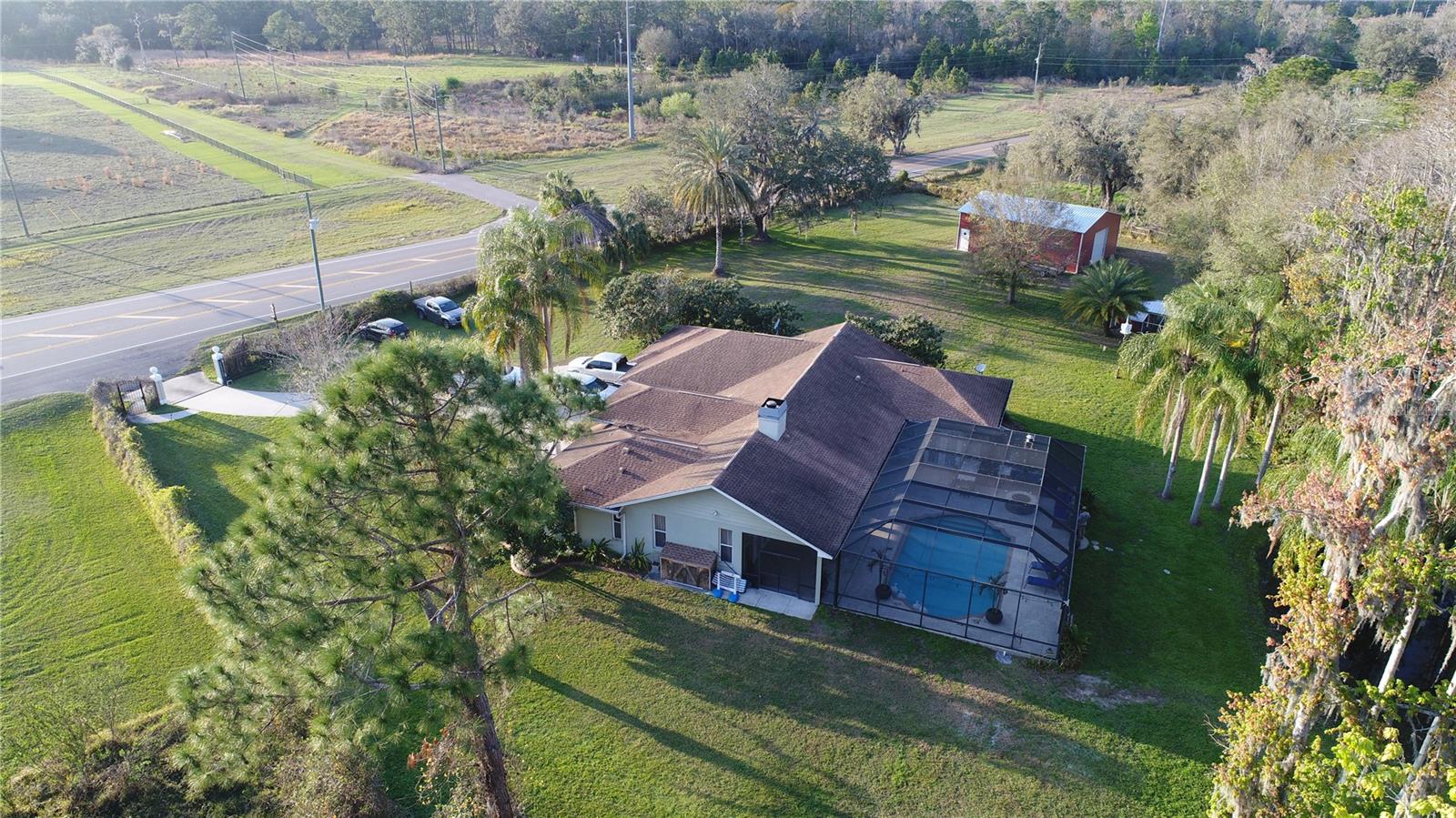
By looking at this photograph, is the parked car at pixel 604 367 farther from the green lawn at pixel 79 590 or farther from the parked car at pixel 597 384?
the green lawn at pixel 79 590

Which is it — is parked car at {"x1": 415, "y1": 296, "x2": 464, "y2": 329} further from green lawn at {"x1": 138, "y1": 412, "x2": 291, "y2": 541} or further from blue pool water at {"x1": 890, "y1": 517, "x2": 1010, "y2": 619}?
blue pool water at {"x1": 890, "y1": 517, "x2": 1010, "y2": 619}

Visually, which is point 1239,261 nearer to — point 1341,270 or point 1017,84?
point 1341,270

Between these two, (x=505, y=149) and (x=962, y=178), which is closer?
(x=962, y=178)

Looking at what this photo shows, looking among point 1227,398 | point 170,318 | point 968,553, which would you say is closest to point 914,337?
point 1227,398

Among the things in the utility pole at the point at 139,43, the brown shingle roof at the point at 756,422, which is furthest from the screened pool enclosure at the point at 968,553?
the utility pole at the point at 139,43

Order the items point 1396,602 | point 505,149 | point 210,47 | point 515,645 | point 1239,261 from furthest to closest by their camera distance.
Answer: point 210,47
point 505,149
point 1239,261
point 515,645
point 1396,602

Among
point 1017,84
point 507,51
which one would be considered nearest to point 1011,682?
point 1017,84
